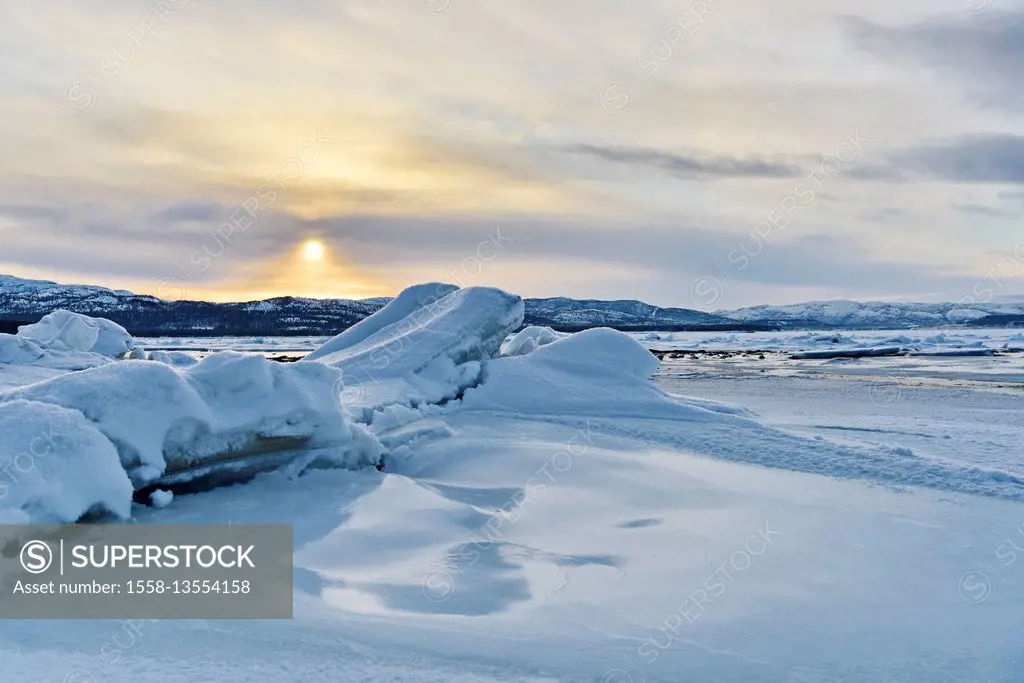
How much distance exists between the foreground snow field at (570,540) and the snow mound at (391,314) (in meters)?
2.29

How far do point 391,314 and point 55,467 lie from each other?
803 cm

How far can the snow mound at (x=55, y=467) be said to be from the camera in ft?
13.9

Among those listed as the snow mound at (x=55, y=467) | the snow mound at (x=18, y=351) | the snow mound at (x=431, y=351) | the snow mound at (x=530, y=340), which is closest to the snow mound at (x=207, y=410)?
the snow mound at (x=55, y=467)

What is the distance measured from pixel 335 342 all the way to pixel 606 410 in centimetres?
473

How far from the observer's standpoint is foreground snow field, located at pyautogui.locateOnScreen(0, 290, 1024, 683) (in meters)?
3.29

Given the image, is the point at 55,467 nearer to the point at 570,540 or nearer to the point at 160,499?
the point at 160,499

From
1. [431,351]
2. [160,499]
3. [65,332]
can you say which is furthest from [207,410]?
[65,332]

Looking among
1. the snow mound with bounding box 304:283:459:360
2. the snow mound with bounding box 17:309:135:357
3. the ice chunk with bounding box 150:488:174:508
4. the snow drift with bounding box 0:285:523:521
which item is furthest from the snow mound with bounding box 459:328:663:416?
the snow mound with bounding box 17:309:135:357

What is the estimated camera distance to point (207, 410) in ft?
18.0

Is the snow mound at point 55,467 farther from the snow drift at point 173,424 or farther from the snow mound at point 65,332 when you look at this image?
the snow mound at point 65,332

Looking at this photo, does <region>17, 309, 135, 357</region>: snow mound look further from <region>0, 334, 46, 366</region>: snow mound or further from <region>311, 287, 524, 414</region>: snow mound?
<region>311, 287, 524, 414</region>: snow mound

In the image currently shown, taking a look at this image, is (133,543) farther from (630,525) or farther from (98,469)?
(630,525)

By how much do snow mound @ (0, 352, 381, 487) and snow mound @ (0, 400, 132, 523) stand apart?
0.27 meters

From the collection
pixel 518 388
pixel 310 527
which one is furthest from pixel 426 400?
pixel 310 527
